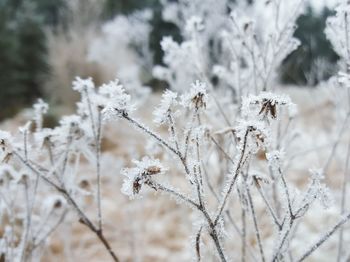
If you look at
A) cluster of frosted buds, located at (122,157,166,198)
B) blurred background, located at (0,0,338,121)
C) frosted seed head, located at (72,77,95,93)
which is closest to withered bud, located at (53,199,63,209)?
frosted seed head, located at (72,77,95,93)

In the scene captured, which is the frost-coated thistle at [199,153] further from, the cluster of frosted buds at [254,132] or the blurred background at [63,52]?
the blurred background at [63,52]

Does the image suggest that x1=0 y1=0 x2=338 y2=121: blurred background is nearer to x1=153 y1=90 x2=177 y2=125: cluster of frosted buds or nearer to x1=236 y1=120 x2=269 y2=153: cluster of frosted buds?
x1=153 y1=90 x2=177 y2=125: cluster of frosted buds

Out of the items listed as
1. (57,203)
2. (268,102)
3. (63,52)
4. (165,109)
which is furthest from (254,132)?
(63,52)

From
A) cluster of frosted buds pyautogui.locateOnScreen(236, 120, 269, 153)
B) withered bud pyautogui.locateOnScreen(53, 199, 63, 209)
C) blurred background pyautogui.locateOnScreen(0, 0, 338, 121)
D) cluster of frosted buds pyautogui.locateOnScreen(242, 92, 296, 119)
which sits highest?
blurred background pyautogui.locateOnScreen(0, 0, 338, 121)

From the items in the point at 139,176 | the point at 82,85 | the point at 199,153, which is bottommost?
the point at 139,176

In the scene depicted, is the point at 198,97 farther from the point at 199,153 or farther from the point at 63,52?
the point at 63,52

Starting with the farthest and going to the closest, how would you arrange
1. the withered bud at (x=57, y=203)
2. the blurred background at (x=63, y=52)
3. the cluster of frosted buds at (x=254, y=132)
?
the blurred background at (x=63, y=52) < the withered bud at (x=57, y=203) < the cluster of frosted buds at (x=254, y=132)

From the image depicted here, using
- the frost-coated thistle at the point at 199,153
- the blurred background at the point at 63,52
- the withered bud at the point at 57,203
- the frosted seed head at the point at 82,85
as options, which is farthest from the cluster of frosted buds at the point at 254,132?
the blurred background at the point at 63,52

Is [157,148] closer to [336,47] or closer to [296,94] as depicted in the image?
[336,47]

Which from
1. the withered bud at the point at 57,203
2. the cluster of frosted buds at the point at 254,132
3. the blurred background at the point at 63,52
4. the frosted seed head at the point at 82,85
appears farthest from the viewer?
the blurred background at the point at 63,52

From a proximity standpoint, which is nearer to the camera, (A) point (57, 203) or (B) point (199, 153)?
(B) point (199, 153)

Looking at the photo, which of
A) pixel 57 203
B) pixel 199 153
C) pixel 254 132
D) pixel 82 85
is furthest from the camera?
pixel 57 203
